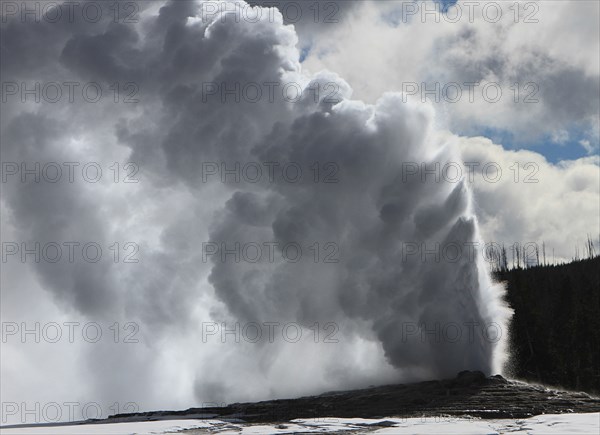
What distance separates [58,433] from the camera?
20.3 m

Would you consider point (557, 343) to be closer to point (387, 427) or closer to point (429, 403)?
point (429, 403)

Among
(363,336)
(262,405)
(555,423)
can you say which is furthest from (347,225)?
(555,423)

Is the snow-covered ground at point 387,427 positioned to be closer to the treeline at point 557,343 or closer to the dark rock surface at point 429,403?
the dark rock surface at point 429,403

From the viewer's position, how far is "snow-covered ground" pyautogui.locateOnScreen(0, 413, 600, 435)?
18.0 meters

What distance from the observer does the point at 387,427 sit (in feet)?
66.1

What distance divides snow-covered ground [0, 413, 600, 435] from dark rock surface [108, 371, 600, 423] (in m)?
1.71

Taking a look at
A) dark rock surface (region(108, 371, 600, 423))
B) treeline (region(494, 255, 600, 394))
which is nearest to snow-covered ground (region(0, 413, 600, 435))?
dark rock surface (region(108, 371, 600, 423))

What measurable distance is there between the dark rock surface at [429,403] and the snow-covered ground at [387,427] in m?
1.71

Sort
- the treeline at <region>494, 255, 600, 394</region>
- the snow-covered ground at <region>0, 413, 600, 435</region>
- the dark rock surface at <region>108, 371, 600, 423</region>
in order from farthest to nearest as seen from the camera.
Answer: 1. the treeline at <region>494, 255, 600, 394</region>
2. the dark rock surface at <region>108, 371, 600, 423</region>
3. the snow-covered ground at <region>0, 413, 600, 435</region>

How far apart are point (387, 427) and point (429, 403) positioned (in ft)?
19.0

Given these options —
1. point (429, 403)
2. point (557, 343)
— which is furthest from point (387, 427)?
point (557, 343)

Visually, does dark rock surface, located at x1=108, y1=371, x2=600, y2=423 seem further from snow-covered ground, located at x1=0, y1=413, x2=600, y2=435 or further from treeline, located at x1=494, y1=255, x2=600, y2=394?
treeline, located at x1=494, y1=255, x2=600, y2=394

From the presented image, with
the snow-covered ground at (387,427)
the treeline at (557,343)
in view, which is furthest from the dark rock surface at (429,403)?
the treeline at (557,343)

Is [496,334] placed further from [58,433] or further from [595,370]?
[595,370]
